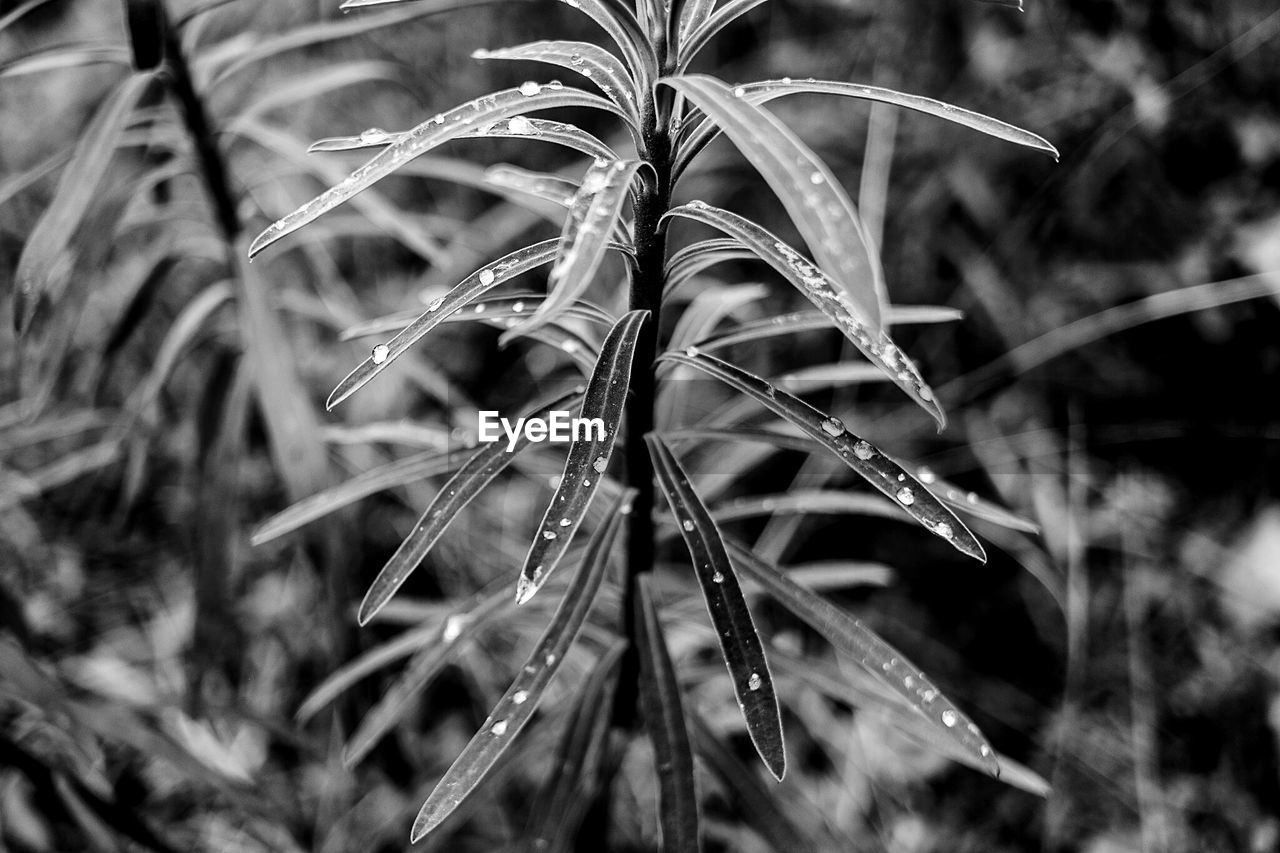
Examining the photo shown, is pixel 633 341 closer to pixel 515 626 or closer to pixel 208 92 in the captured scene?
pixel 515 626

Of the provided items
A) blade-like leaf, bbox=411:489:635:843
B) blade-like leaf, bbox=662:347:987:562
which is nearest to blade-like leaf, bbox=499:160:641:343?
blade-like leaf, bbox=662:347:987:562

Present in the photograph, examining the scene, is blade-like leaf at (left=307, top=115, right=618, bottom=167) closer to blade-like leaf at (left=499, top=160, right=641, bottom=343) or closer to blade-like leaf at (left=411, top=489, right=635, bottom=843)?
blade-like leaf at (left=499, top=160, right=641, bottom=343)

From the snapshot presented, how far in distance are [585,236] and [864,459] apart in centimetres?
32

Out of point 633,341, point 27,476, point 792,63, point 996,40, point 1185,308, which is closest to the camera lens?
point 633,341

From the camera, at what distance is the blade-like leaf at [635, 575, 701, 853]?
0.78 meters

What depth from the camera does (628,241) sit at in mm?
719

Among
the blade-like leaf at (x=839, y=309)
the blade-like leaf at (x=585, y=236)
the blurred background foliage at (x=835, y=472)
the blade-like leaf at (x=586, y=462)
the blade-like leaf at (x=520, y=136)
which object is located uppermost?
the blade-like leaf at (x=520, y=136)

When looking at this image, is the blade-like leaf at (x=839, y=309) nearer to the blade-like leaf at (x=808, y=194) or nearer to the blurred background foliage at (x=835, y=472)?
the blade-like leaf at (x=808, y=194)

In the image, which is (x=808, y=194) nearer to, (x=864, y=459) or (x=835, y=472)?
(x=864, y=459)

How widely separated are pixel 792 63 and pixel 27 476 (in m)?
1.90

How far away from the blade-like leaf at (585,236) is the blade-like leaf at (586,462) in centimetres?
14

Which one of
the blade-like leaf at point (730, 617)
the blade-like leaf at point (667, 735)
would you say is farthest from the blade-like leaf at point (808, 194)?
the blade-like leaf at point (667, 735)

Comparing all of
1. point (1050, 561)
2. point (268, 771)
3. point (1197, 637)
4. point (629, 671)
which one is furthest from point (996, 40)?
point (268, 771)

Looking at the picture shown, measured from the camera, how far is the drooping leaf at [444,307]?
641mm
